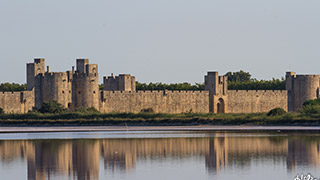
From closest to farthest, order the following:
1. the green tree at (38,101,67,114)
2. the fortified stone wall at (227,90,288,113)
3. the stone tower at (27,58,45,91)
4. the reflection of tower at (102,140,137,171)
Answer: the reflection of tower at (102,140,137,171) → the green tree at (38,101,67,114) → the stone tower at (27,58,45,91) → the fortified stone wall at (227,90,288,113)

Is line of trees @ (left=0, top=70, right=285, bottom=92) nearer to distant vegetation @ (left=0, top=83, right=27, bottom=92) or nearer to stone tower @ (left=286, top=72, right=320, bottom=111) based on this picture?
distant vegetation @ (left=0, top=83, right=27, bottom=92)

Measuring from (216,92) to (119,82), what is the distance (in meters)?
8.17

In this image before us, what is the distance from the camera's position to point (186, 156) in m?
24.7

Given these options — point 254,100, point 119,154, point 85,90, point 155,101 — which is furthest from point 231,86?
point 119,154

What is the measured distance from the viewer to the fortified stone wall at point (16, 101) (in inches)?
2096

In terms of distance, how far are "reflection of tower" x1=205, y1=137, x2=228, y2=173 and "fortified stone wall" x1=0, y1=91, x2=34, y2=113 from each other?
25663mm

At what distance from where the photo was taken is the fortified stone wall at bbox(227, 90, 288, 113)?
2518 inches

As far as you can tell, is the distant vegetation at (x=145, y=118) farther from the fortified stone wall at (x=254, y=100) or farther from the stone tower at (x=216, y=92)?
the fortified stone wall at (x=254, y=100)

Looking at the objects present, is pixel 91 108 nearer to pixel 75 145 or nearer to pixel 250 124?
pixel 250 124

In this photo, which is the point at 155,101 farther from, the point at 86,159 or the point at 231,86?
the point at 86,159

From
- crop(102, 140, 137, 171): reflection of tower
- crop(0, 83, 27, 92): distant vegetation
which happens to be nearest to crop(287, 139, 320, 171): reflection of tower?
crop(102, 140, 137, 171): reflection of tower

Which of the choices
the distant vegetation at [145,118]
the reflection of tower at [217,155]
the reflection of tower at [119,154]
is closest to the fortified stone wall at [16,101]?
the distant vegetation at [145,118]

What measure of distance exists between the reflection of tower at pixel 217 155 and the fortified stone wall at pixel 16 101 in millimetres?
25663

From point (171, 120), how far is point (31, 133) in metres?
9.85
